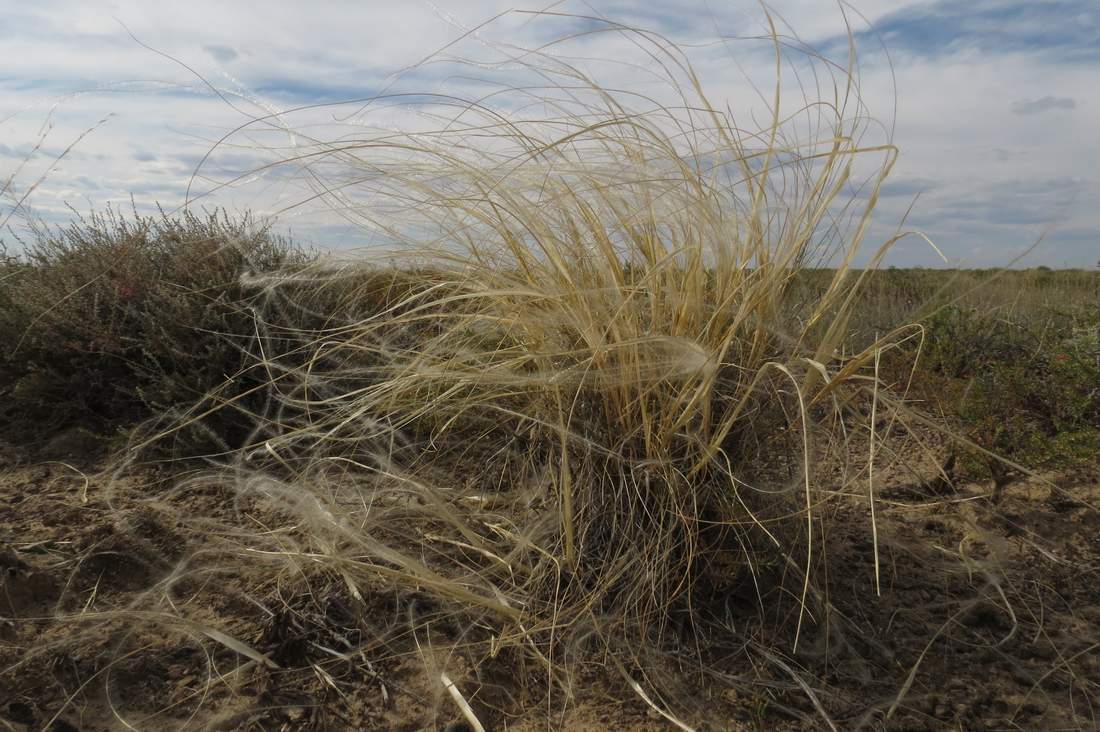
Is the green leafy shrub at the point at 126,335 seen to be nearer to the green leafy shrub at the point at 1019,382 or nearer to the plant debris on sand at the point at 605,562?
the plant debris on sand at the point at 605,562

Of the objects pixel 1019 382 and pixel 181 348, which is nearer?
pixel 181 348

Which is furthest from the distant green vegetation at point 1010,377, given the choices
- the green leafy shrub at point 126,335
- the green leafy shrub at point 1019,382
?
the green leafy shrub at point 126,335

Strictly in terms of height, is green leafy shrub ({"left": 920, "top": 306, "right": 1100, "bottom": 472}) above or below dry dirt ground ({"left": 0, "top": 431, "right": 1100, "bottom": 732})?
above

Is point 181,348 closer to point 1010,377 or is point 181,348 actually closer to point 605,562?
point 605,562

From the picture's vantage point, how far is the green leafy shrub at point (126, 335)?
3287 mm

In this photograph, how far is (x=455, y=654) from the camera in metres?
1.92

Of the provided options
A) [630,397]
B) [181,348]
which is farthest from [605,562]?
[181,348]

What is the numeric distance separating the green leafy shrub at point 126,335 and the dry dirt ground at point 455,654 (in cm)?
90

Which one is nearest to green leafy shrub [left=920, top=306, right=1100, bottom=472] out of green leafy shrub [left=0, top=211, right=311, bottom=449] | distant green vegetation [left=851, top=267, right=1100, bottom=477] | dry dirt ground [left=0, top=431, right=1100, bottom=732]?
distant green vegetation [left=851, top=267, right=1100, bottom=477]

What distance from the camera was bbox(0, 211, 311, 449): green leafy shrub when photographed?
329cm

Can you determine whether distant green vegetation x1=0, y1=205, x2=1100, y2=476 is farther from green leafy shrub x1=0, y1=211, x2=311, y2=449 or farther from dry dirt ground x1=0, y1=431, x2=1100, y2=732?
dry dirt ground x1=0, y1=431, x2=1100, y2=732

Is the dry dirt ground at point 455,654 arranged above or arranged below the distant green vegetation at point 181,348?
below

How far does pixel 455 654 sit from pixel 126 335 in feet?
7.88

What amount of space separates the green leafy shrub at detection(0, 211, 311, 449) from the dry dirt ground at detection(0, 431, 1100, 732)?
35.4 inches
